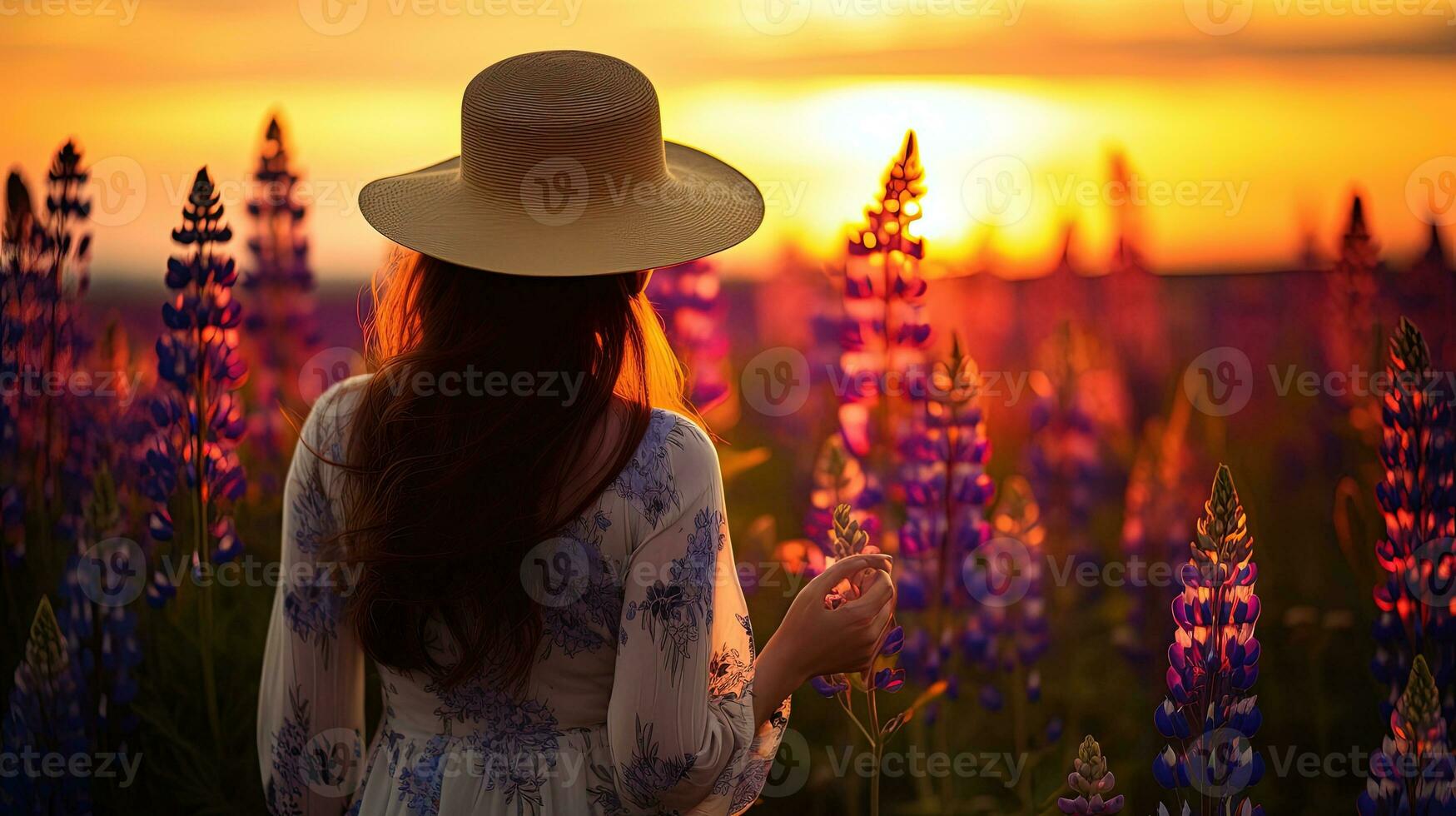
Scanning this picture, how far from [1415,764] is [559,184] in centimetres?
210

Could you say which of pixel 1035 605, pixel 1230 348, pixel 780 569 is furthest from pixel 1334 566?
pixel 780 569

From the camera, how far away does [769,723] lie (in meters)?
1.71

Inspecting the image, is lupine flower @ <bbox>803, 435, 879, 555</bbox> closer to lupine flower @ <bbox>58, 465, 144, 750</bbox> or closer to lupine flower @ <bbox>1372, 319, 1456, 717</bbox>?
lupine flower @ <bbox>1372, 319, 1456, 717</bbox>

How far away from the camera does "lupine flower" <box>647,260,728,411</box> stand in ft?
9.22

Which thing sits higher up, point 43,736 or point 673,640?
point 673,640

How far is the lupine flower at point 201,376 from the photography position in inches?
103

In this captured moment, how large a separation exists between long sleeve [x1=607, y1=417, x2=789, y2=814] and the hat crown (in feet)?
1.25

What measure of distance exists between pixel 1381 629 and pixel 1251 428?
1.15 metres

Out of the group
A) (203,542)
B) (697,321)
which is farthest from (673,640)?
(203,542)

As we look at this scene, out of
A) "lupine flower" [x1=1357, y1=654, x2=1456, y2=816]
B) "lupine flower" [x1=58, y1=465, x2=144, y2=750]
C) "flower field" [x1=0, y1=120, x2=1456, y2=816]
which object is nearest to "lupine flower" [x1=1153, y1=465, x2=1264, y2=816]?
"flower field" [x1=0, y1=120, x2=1456, y2=816]

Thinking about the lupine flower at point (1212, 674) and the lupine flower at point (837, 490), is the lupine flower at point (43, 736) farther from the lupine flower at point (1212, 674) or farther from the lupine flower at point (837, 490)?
the lupine flower at point (1212, 674)

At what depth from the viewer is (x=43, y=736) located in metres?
2.56

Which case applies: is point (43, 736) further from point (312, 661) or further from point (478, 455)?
point (478, 455)

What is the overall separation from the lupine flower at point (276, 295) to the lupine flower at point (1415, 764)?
114 inches
